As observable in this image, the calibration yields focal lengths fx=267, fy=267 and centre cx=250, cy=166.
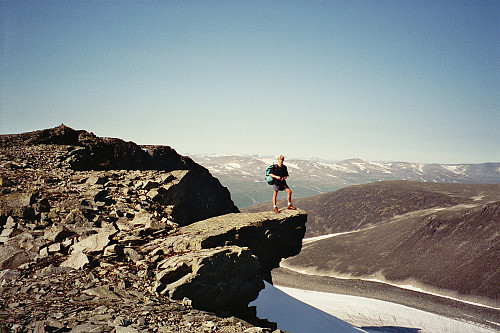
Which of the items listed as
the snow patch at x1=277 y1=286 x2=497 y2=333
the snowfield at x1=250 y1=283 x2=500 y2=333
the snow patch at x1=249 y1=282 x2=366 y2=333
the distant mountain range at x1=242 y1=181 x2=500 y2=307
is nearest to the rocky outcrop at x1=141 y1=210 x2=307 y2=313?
the snow patch at x1=249 y1=282 x2=366 y2=333

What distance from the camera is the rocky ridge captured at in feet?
24.3

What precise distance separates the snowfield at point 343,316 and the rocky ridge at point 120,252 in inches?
447

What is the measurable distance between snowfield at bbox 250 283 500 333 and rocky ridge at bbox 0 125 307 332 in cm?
1136

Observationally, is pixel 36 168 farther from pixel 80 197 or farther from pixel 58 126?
pixel 58 126

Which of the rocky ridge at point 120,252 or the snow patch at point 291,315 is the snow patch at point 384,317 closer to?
the snow patch at point 291,315

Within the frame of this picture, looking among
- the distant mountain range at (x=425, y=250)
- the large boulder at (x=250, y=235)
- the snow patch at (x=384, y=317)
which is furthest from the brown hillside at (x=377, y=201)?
the large boulder at (x=250, y=235)

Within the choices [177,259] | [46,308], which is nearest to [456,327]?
[177,259]

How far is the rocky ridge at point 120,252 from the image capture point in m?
7.40

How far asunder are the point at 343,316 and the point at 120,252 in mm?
54812

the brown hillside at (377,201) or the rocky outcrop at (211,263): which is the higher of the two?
the rocky outcrop at (211,263)

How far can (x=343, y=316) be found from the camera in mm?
52375

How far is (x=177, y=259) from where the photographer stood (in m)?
10.1

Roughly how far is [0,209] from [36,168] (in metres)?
6.32

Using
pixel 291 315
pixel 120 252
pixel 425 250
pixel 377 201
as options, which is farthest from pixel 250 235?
pixel 377 201
